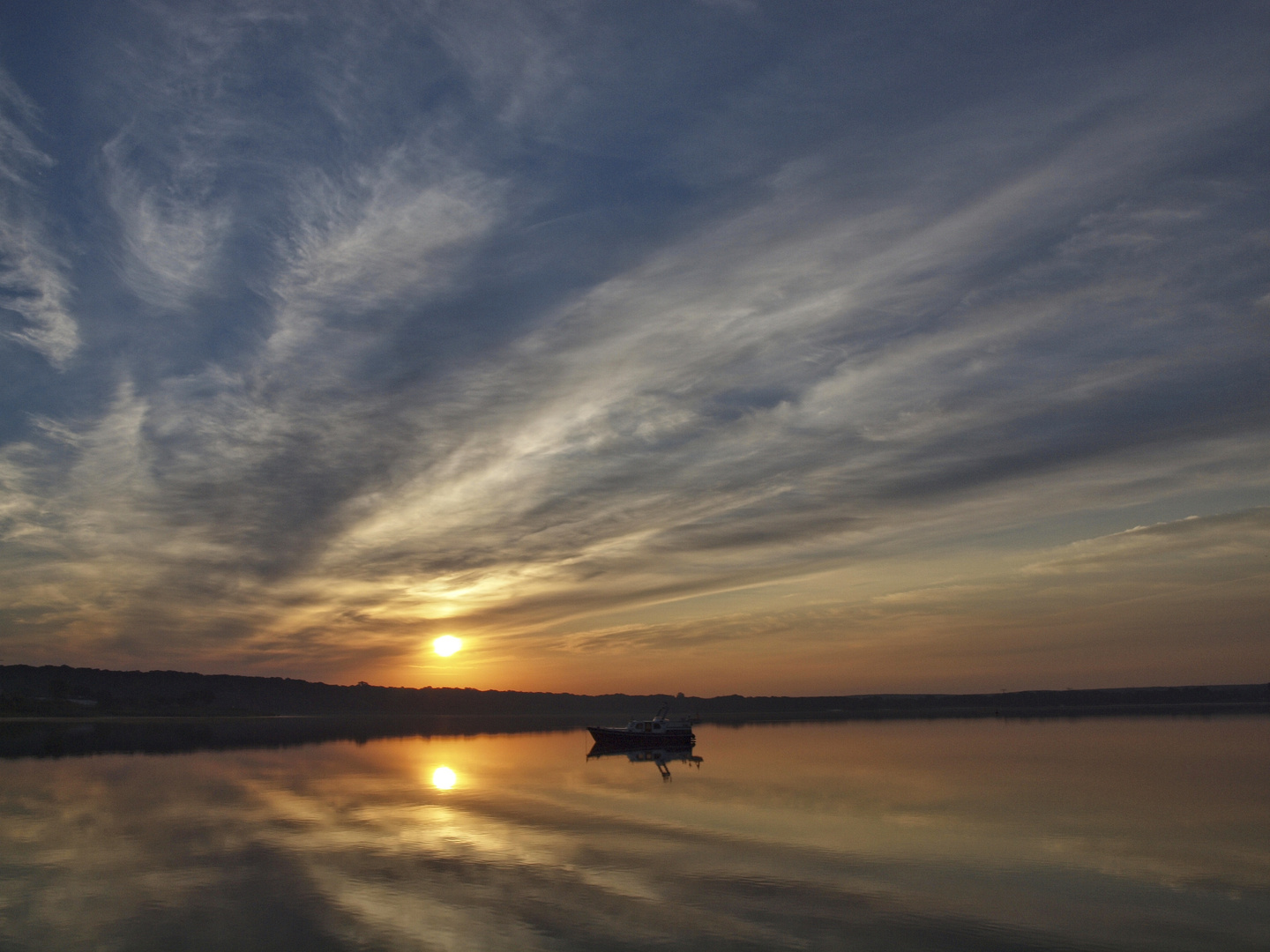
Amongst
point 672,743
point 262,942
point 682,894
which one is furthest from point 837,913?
point 672,743

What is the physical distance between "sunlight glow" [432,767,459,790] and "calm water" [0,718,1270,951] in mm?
537

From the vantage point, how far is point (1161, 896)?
2431 cm

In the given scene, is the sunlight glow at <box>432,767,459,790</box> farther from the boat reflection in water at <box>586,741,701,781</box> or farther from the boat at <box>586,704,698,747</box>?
the boat at <box>586,704,698,747</box>

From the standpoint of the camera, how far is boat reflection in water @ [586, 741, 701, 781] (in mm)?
78188

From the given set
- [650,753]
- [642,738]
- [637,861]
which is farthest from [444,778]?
[642,738]

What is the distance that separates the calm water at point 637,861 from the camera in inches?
811

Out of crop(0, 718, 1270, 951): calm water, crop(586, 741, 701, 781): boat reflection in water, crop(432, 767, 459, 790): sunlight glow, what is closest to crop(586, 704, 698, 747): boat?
crop(586, 741, 701, 781): boat reflection in water

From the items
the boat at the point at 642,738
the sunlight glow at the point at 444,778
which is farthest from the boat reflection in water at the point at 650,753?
the sunlight glow at the point at 444,778

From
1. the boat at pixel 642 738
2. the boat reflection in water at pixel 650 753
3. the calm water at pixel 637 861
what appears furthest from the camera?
the boat at pixel 642 738

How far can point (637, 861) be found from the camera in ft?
94.5

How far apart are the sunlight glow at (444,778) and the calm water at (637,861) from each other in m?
0.54

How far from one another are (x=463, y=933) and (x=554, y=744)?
87797 mm

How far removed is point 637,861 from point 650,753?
64.7 metres

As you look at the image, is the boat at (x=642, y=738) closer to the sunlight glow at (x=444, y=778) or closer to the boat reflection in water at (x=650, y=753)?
the boat reflection in water at (x=650, y=753)
